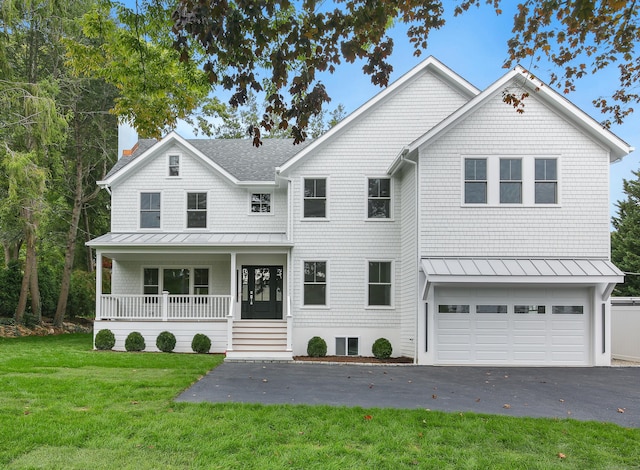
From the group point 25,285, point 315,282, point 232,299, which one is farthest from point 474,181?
point 25,285

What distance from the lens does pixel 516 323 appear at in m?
14.1

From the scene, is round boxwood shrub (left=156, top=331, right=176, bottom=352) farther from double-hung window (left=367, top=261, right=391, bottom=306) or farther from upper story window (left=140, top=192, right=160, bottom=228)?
double-hung window (left=367, top=261, right=391, bottom=306)

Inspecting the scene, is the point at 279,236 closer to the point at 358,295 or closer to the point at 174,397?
the point at 358,295

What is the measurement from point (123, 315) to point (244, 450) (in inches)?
497

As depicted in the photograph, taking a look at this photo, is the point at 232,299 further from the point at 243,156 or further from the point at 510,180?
the point at 510,180

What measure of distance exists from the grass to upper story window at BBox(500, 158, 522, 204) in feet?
26.2

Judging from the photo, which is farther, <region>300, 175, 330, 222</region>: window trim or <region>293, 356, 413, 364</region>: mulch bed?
<region>300, 175, 330, 222</region>: window trim

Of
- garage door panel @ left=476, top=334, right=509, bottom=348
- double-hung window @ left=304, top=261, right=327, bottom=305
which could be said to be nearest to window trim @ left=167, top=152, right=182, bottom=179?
double-hung window @ left=304, top=261, right=327, bottom=305

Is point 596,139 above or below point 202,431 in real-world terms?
above

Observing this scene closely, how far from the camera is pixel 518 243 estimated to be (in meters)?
14.1

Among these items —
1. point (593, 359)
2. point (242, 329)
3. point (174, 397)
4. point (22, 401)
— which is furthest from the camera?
point (242, 329)

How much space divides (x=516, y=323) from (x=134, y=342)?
10795 millimetres

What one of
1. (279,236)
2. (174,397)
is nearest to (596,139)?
(279,236)

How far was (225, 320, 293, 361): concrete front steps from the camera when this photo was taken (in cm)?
1460
